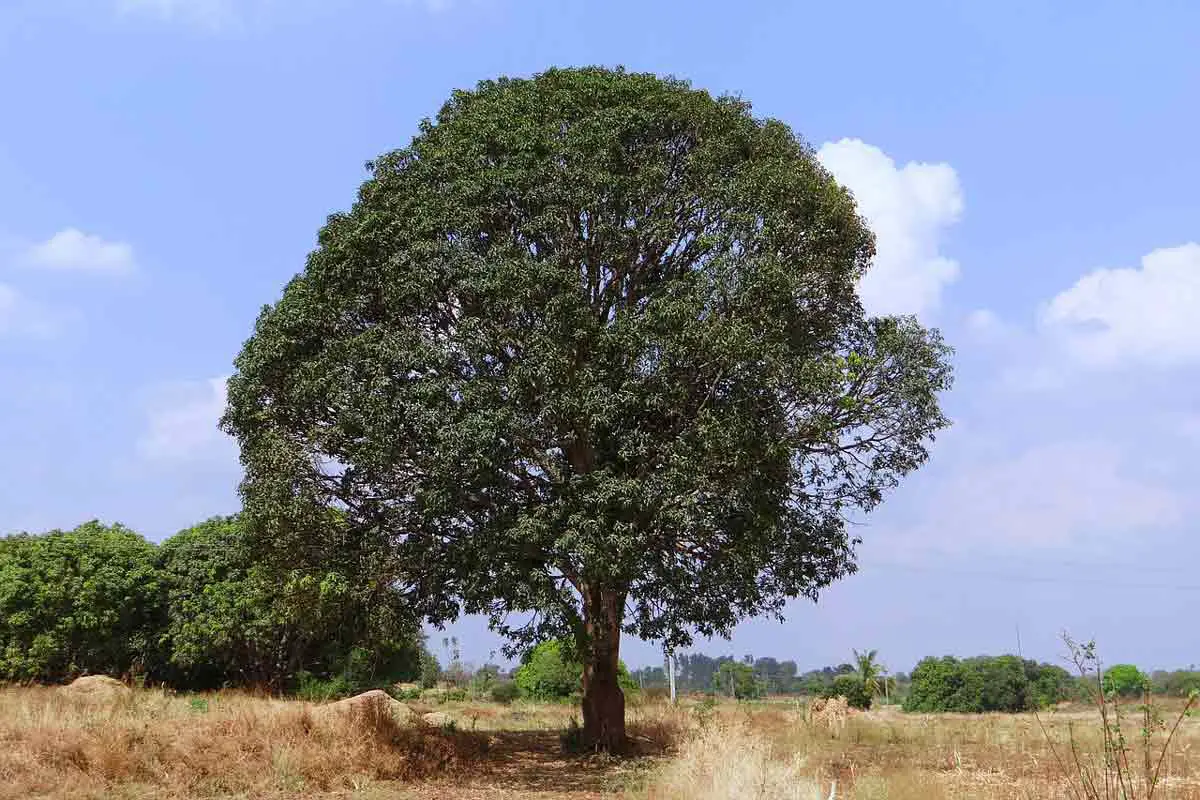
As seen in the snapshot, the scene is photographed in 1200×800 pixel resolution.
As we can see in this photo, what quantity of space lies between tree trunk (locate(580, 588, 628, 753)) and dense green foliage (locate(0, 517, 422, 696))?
844cm

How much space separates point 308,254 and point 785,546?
11043 millimetres

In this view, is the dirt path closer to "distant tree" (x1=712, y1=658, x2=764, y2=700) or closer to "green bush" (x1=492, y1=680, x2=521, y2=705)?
"green bush" (x1=492, y1=680, x2=521, y2=705)

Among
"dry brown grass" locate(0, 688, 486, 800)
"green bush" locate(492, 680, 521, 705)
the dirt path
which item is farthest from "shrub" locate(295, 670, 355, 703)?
"green bush" locate(492, 680, 521, 705)

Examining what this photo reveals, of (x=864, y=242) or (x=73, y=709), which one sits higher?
(x=864, y=242)

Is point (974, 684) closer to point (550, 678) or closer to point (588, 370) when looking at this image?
point (550, 678)

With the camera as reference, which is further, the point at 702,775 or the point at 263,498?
the point at 263,498

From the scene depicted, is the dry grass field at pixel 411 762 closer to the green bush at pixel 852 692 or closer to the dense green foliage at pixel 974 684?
the green bush at pixel 852 692

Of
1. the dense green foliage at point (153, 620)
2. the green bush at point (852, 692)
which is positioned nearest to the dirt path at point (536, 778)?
the dense green foliage at point (153, 620)

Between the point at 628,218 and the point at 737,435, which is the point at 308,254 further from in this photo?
the point at 737,435

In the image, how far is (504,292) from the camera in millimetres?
15445

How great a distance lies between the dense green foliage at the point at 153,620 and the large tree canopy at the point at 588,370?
10.4 metres

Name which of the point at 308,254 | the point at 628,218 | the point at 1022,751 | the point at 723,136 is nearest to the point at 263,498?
the point at 308,254

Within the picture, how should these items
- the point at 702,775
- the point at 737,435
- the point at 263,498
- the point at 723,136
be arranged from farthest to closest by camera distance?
the point at 723,136 → the point at 263,498 → the point at 737,435 → the point at 702,775

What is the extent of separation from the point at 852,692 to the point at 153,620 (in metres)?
31.2
